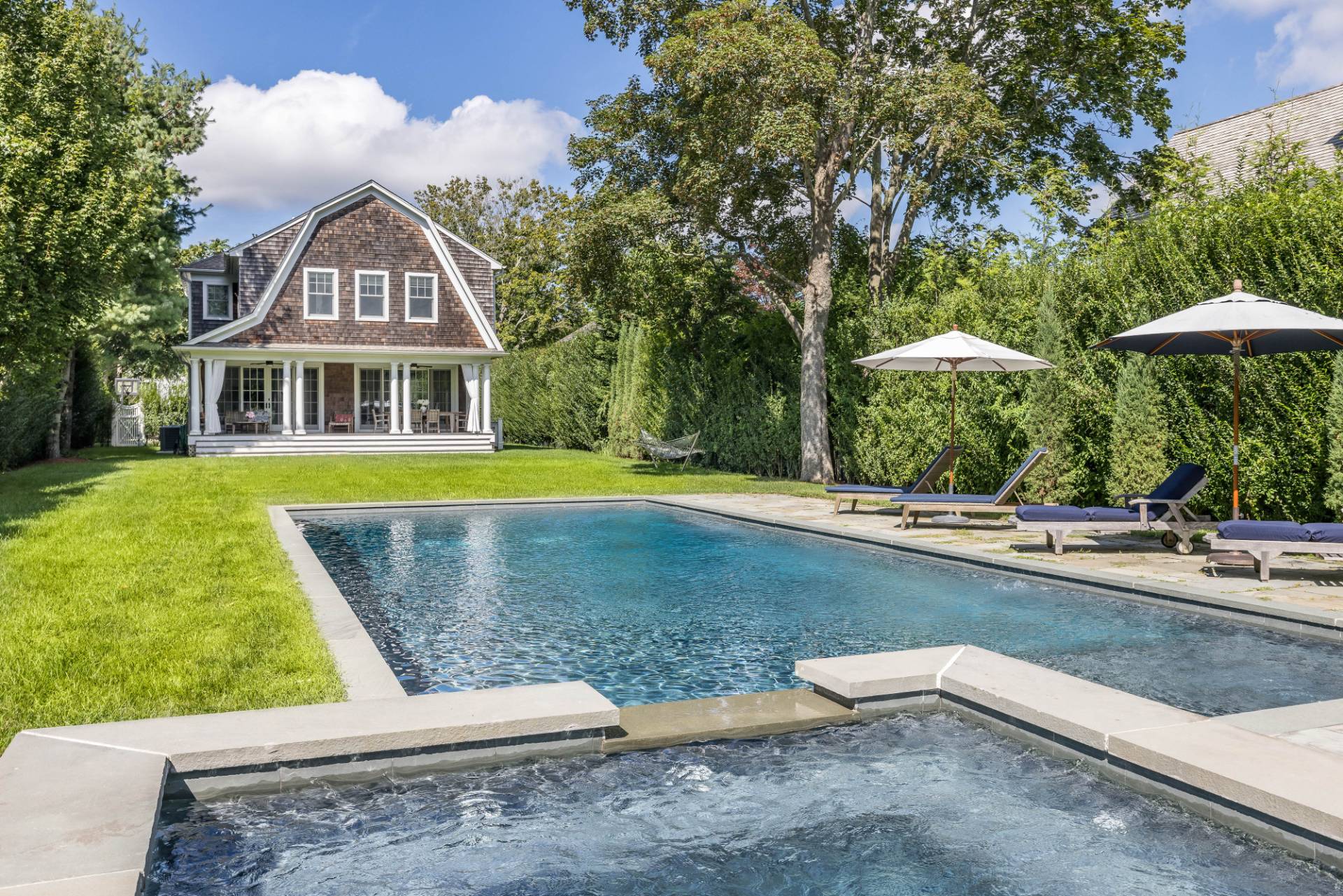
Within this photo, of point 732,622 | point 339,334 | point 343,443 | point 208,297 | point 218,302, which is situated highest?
point 208,297

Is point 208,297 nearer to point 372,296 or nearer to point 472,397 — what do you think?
point 372,296

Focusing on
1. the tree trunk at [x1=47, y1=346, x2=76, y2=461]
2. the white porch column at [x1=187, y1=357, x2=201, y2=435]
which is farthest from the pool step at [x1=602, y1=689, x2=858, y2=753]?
the white porch column at [x1=187, y1=357, x2=201, y2=435]

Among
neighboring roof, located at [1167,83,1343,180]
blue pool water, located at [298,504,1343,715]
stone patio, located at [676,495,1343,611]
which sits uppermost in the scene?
neighboring roof, located at [1167,83,1343,180]

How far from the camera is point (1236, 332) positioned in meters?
9.18

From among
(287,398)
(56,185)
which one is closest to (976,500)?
(56,185)

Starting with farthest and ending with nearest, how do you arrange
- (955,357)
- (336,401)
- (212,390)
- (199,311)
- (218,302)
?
(336,401) → (218,302) → (199,311) → (212,390) → (955,357)

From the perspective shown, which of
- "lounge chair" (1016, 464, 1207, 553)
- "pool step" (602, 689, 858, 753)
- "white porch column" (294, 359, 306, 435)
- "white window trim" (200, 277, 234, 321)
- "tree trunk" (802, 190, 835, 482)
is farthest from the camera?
"white window trim" (200, 277, 234, 321)

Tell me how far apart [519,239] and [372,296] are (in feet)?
51.4

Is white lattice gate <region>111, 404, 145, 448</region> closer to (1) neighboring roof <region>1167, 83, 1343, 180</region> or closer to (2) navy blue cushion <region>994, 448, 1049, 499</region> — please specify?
(2) navy blue cushion <region>994, 448, 1049, 499</region>

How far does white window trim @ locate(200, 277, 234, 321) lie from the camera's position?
1164 inches

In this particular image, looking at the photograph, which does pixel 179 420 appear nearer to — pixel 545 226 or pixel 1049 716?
pixel 545 226

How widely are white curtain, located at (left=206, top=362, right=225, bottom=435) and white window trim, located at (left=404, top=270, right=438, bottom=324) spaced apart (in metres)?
5.56

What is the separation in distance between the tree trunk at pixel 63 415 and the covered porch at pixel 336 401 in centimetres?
292

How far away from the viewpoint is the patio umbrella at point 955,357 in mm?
11820
